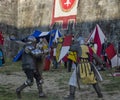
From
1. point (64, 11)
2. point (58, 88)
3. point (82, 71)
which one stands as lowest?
point (58, 88)

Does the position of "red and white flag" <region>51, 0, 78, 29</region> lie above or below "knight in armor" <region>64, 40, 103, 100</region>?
above

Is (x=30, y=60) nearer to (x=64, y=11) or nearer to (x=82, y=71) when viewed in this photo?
(x=82, y=71)

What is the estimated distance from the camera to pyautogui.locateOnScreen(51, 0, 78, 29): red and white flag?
18062 mm

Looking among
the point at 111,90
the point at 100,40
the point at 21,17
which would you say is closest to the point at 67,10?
the point at 21,17

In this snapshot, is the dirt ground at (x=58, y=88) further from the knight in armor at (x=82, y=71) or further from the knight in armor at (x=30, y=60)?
the knight in armor at (x=30, y=60)

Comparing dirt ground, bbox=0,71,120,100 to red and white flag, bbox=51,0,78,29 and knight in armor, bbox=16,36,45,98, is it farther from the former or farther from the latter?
red and white flag, bbox=51,0,78,29

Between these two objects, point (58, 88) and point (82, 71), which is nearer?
point (82, 71)

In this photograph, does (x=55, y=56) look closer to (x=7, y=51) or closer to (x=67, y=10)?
(x=67, y=10)

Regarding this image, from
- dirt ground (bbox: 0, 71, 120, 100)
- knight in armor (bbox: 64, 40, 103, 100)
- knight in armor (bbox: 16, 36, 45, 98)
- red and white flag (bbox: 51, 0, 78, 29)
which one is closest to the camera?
knight in armor (bbox: 64, 40, 103, 100)

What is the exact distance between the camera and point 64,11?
61.3 ft

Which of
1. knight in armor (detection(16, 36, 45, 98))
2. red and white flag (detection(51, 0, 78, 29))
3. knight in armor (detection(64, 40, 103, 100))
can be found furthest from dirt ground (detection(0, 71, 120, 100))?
red and white flag (detection(51, 0, 78, 29))

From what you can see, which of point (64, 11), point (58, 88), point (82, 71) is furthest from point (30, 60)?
point (64, 11)

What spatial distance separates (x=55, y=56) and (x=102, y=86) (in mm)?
4881

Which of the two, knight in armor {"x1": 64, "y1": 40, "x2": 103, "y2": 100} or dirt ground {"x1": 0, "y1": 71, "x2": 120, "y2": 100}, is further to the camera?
dirt ground {"x1": 0, "y1": 71, "x2": 120, "y2": 100}
